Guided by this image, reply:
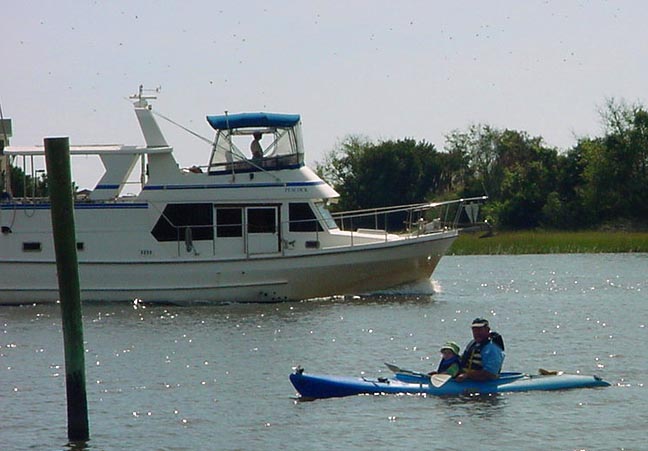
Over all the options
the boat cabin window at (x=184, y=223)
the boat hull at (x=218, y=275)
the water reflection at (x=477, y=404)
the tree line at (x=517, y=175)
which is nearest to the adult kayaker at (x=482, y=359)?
the water reflection at (x=477, y=404)

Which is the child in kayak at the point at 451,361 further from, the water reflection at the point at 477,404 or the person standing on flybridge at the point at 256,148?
the person standing on flybridge at the point at 256,148

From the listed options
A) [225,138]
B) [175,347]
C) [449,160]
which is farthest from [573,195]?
[175,347]

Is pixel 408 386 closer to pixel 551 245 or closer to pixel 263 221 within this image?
pixel 263 221

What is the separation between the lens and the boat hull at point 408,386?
69.0 feet

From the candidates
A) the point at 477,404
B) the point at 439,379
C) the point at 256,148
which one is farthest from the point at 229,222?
the point at 477,404

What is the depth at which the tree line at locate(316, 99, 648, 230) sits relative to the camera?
238 feet

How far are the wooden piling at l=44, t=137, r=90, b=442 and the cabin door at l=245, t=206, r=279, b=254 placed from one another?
15305mm

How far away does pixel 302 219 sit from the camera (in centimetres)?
3350

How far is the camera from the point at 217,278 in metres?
33.4

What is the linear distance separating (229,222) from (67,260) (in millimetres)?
15644

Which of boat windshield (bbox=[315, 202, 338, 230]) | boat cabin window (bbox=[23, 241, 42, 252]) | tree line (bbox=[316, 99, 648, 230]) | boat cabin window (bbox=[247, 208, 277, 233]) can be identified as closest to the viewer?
boat cabin window (bbox=[247, 208, 277, 233])

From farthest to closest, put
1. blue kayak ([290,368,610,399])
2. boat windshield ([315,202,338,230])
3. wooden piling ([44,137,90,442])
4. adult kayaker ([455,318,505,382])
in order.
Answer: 1. boat windshield ([315,202,338,230])
2. blue kayak ([290,368,610,399])
3. adult kayaker ([455,318,505,382])
4. wooden piling ([44,137,90,442])

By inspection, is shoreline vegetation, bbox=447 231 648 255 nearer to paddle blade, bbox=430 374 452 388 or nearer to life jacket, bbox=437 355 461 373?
life jacket, bbox=437 355 461 373

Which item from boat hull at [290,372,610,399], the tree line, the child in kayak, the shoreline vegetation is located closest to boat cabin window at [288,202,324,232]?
boat hull at [290,372,610,399]
